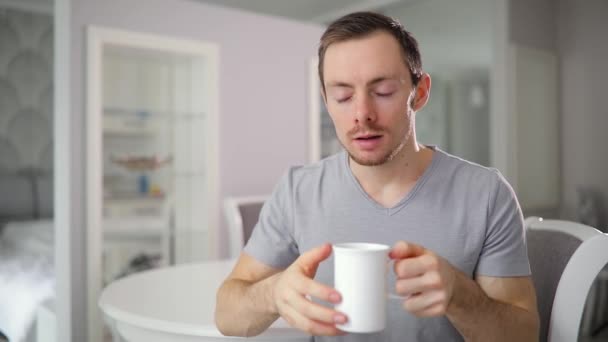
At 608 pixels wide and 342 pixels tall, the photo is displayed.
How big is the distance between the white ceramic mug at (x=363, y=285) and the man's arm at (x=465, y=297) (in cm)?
6

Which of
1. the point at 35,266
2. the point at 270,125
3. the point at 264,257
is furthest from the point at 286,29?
the point at 264,257

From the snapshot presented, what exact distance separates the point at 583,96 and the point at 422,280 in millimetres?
4718

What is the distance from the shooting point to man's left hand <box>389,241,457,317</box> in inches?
30.5

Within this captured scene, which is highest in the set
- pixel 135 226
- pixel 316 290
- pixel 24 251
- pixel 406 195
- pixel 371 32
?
pixel 371 32

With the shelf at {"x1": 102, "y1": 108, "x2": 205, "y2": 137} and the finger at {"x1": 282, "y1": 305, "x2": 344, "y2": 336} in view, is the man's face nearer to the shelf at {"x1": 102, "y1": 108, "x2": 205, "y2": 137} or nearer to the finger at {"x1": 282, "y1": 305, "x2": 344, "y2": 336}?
the finger at {"x1": 282, "y1": 305, "x2": 344, "y2": 336}

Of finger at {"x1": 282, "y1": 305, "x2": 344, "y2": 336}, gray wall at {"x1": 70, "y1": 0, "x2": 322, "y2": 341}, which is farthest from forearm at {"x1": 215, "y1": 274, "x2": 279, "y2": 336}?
gray wall at {"x1": 70, "y1": 0, "x2": 322, "y2": 341}

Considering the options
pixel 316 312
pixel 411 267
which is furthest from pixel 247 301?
pixel 411 267

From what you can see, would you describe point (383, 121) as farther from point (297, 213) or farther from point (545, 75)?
point (545, 75)

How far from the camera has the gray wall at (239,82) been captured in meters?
2.59

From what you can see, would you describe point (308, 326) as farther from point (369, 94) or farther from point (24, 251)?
point (24, 251)

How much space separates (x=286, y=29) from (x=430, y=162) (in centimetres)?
254

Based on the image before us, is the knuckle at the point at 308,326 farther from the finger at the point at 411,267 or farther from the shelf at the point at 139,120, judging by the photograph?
the shelf at the point at 139,120

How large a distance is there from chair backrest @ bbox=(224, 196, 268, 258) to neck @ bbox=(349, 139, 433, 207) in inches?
47.1

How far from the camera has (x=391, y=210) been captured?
3.62 ft
